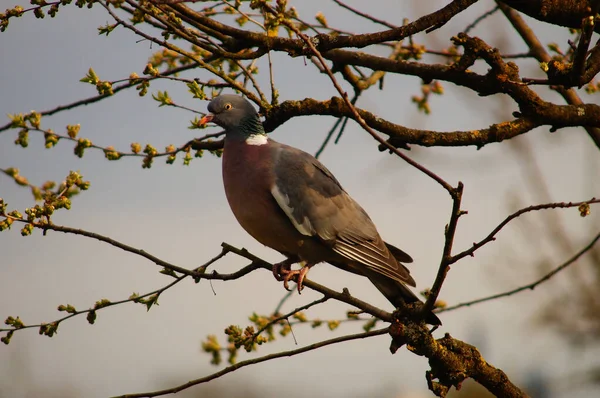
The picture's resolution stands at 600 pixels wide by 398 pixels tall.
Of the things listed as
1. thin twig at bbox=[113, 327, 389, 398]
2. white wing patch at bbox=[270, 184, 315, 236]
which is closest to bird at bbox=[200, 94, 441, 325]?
white wing patch at bbox=[270, 184, 315, 236]

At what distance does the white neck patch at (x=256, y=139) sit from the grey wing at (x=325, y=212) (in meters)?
0.11

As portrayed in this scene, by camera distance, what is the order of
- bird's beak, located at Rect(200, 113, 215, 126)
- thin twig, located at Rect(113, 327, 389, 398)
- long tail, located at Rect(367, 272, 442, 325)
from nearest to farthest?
thin twig, located at Rect(113, 327, 389, 398) → bird's beak, located at Rect(200, 113, 215, 126) → long tail, located at Rect(367, 272, 442, 325)

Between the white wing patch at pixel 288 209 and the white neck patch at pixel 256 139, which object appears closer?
the white wing patch at pixel 288 209

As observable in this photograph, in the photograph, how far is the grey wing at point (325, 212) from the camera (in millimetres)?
4402

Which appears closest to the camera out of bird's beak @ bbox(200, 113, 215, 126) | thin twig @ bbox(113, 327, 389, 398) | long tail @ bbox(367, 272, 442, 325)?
thin twig @ bbox(113, 327, 389, 398)

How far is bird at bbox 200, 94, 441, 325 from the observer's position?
4320 millimetres

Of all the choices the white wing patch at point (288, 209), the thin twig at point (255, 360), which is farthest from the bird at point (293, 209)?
the thin twig at point (255, 360)

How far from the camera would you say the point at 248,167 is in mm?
4406

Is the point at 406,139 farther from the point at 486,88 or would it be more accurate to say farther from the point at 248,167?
the point at 248,167

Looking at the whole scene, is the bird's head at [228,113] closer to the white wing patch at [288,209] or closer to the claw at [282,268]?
the white wing patch at [288,209]

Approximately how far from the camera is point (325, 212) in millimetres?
Answer: 4625

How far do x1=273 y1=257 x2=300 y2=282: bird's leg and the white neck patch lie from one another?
0.76 m

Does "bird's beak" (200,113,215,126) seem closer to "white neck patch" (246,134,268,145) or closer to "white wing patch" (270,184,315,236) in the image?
"white neck patch" (246,134,268,145)

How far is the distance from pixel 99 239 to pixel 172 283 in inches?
16.0
